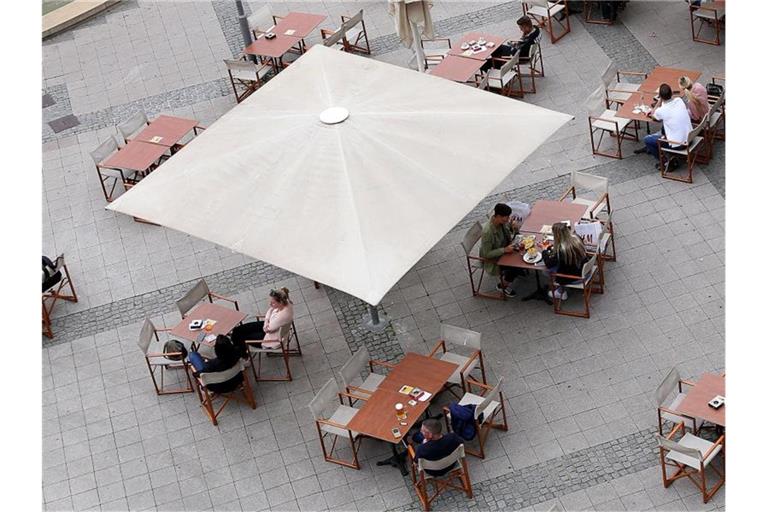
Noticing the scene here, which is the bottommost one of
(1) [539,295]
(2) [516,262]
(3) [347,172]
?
(1) [539,295]

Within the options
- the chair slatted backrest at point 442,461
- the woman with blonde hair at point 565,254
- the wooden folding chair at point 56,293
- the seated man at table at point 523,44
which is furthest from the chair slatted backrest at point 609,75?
the wooden folding chair at point 56,293

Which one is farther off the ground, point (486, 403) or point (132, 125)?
point (132, 125)

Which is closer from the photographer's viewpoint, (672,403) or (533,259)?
(672,403)

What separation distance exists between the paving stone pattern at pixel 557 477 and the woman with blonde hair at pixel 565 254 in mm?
2576

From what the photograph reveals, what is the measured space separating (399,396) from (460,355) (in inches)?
57.8

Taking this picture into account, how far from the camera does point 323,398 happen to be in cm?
1541

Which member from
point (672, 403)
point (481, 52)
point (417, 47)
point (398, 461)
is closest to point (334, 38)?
point (417, 47)

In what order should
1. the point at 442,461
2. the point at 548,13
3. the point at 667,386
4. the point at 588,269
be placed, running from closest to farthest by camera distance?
the point at 442,461 → the point at 667,386 → the point at 588,269 → the point at 548,13

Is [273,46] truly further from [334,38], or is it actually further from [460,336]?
[460,336]

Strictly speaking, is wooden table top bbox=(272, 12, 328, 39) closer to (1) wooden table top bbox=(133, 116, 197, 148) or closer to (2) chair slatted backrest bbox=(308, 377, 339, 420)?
(1) wooden table top bbox=(133, 116, 197, 148)

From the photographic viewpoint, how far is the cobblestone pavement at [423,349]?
15.3 metres

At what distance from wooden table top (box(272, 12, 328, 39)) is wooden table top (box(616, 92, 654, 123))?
6.06 m

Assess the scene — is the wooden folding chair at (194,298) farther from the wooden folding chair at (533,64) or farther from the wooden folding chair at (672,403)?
the wooden folding chair at (533,64)

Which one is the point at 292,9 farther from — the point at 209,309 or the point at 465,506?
the point at 465,506
